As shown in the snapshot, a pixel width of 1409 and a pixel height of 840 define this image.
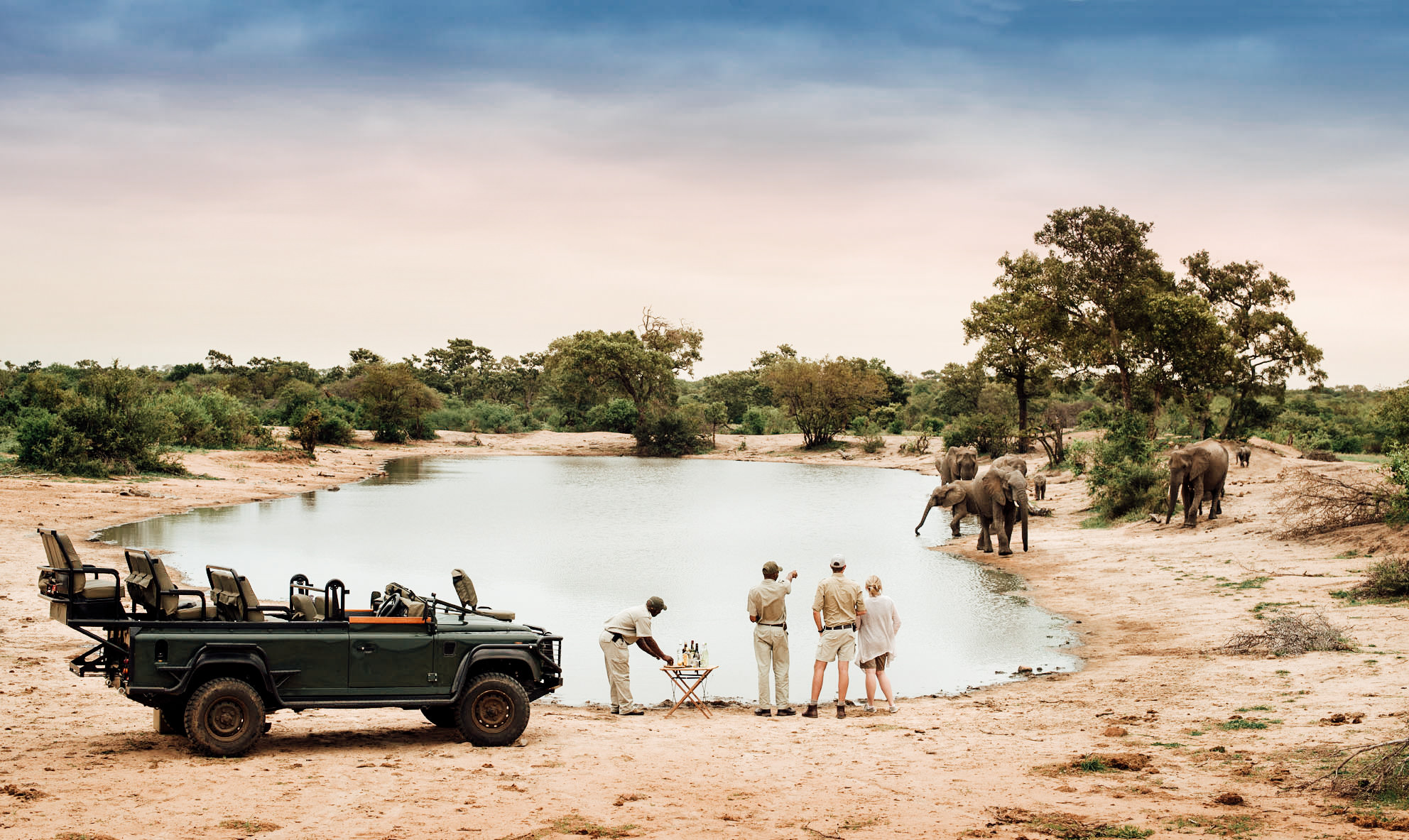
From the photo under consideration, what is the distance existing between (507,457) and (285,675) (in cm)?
6669

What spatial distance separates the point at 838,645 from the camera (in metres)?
11.1

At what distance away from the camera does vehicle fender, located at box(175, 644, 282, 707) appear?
7965mm

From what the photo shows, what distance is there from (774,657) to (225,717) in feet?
18.1

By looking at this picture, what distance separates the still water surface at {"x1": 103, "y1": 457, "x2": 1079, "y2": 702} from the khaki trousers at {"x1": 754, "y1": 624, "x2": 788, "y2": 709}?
1388mm

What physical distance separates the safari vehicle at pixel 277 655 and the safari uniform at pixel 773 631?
9.08 feet

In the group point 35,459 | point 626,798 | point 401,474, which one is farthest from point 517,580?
point 401,474

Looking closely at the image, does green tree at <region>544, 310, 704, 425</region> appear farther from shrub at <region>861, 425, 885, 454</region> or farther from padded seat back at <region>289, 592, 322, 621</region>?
padded seat back at <region>289, 592, 322, 621</region>

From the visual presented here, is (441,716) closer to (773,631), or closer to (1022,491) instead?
(773,631)

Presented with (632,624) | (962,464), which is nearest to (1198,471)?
(962,464)

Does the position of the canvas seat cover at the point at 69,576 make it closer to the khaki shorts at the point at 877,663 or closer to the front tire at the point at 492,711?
the front tire at the point at 492,711

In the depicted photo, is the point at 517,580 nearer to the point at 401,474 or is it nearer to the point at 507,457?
the point at 401,474

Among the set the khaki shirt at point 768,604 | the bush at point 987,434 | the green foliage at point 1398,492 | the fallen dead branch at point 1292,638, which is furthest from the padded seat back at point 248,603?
the bush at point 987,434

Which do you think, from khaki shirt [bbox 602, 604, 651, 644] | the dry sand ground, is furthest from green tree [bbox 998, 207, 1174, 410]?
khaki shirt [bbox 602, 604, 651, 644]

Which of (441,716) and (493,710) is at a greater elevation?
(493,710)
